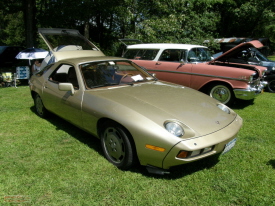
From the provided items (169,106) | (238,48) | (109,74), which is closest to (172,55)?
(238,48)

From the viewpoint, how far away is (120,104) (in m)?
3.06

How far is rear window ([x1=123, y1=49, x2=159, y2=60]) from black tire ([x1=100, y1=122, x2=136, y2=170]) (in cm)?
454

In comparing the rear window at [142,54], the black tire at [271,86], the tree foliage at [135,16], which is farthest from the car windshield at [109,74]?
the tree foliage at [135,16]

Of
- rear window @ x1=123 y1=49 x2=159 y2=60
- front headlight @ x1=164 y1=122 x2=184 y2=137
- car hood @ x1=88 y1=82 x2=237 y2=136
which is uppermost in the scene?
rear window @ x1=123 y1=49 x2=159 y2=60

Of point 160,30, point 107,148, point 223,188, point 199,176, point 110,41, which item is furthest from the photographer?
point 110,41

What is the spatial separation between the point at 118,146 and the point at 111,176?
0.37 metres

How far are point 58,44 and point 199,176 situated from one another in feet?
20.1

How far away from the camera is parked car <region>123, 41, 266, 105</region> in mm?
5848

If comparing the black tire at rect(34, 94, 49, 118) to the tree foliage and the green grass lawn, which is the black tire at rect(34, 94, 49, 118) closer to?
the green grass lawn

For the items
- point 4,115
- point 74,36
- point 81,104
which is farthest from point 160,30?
point 81,104

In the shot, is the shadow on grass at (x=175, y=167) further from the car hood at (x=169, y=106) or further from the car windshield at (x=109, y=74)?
the car windshield at (x=109, y=74)

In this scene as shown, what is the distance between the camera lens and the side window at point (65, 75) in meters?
3.94

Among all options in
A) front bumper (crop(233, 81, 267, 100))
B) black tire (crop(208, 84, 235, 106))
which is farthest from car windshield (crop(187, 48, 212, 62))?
front bumper (crop(233, 81, 267, 100))

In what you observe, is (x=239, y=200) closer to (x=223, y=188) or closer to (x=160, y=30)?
(x=223, y=188)
